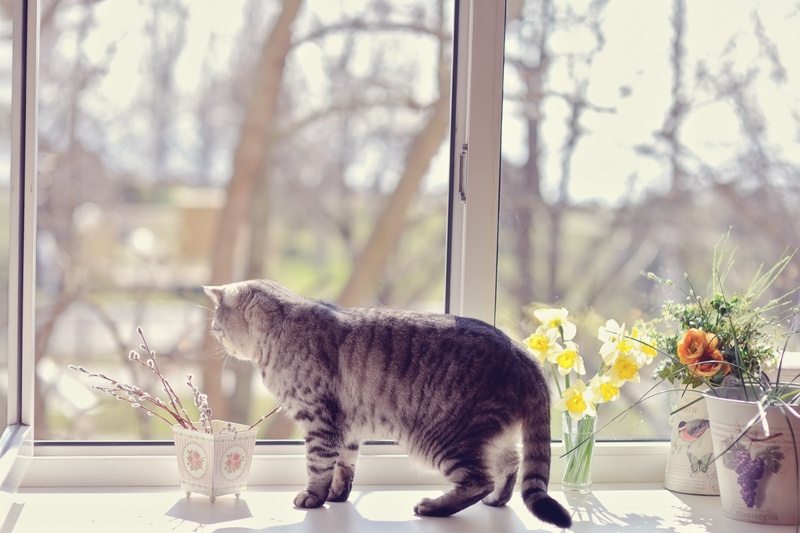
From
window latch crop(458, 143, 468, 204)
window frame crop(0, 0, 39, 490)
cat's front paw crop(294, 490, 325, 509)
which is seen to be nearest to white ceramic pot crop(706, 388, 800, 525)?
window latch crop(458, 143, 468, 204)

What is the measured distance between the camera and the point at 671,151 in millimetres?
2020

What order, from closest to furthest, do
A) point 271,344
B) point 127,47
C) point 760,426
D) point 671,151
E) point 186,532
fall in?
point 186,532 → point 760,426 → point 271,344 → point 671,151 → point 127,47

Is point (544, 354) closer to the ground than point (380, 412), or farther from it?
farther from it

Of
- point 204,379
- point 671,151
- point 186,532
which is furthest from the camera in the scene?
point 204,379

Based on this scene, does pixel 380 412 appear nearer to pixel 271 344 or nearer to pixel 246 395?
pixel 271 344

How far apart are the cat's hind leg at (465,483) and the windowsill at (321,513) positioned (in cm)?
3

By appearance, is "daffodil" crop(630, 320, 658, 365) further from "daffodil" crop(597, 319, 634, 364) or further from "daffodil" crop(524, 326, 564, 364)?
"daffodil" crop(524, 326, 564, 364)

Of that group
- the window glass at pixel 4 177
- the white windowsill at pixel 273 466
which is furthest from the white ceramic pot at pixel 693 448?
the window glass at pixel 4 177

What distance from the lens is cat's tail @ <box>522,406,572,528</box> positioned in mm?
1478

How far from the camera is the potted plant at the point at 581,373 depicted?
172 cm

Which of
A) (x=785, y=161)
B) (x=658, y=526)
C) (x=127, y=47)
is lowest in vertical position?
(x=658, y=526)

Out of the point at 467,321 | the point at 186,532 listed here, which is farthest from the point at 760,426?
the point at 186,532

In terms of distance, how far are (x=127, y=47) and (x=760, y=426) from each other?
1.74 m

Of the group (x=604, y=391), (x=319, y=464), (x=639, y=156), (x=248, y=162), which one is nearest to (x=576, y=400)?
(x=604, y=391)
